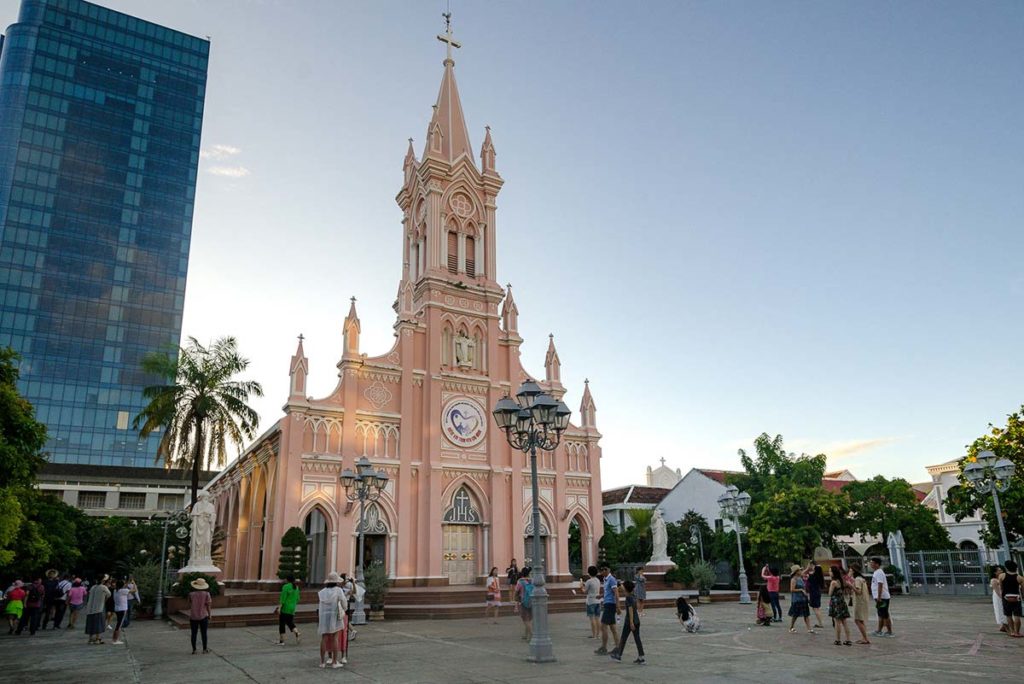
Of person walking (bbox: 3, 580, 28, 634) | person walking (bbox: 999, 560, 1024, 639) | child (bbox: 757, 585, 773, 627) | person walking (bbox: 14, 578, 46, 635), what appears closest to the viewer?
person walking (bbox: 999, 560, 1024, 639)

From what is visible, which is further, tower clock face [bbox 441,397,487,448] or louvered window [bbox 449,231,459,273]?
louvered window [bbox 449,231,459,273]

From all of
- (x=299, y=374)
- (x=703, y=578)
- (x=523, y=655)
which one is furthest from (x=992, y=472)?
(x=299, y=374)

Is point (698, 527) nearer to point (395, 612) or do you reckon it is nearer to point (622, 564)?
point (622, 564)

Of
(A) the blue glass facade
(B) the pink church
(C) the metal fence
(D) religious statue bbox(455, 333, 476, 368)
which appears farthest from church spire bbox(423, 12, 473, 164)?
(A) the blue glass facade

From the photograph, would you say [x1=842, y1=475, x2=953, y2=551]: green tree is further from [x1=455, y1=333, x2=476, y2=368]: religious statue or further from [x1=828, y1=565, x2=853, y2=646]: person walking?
[x1=828, y1=565, x2=853, y2=646]: person walking

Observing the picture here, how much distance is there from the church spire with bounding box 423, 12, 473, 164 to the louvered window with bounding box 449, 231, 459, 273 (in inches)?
176

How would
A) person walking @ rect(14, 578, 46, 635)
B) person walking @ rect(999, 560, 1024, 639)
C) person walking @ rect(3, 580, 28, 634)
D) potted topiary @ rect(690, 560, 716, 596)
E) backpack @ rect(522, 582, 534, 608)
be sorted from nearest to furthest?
person walking @ rect(999, 560, 1024, 639) → backpack @ rect(522, 582, 534, 608) → person walking @ rect(3, 580, 28, 634) → person walking @ rect(14, 578, 46, 635) → potted topiary @ rect(690, 560, 716, 596)

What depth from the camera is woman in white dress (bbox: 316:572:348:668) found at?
1262 centimetres

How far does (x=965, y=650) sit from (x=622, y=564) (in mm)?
30008

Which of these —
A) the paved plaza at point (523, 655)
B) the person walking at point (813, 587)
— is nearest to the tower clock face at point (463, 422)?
the paved plaza at point (523, 655)

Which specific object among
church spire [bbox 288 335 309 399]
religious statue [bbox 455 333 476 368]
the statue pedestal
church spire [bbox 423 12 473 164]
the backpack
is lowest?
the backpack

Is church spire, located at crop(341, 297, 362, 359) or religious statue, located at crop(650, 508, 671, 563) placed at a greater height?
church spire, located at crop(341, 297, 362, 359)

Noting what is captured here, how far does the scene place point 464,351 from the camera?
36.8 metres

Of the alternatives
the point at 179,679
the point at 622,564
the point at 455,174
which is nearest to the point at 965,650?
the point at 179,679
